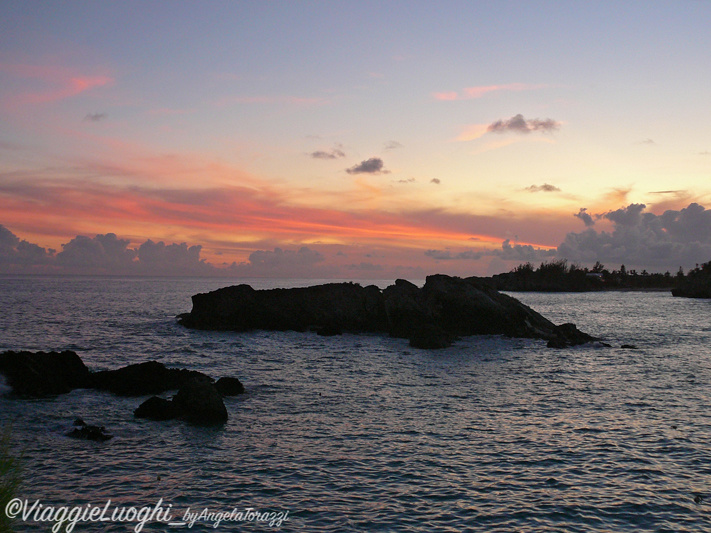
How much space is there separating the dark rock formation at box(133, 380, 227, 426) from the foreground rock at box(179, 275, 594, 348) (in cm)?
3090

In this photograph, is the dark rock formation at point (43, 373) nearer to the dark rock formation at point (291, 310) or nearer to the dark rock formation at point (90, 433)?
the dark rock formation at point (90, 433)

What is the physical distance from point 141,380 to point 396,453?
15251 millimetres

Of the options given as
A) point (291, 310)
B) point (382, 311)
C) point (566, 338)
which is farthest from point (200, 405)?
point (566, 338)

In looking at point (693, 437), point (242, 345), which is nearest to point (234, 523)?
point (693, 437)

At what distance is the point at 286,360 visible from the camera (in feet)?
122

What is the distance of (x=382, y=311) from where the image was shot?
183 feet

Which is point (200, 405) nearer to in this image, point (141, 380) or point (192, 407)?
point (192, 407)

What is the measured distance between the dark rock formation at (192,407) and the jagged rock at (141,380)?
3.70 m

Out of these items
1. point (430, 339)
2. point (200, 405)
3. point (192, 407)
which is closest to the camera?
point (200, 405)

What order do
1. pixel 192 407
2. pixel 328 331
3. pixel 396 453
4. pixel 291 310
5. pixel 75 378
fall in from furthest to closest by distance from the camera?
pixel 291 310 → pixel 328 331 → pixel 75 378 → pixel 192 407 → pixel 396 453

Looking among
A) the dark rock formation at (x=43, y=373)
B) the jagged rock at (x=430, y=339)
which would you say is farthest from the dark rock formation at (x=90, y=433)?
the jagged rock at (x=430, y=339)

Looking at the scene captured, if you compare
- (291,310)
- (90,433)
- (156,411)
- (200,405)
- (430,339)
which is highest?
(291,310)

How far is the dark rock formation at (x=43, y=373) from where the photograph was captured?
25.1 meters

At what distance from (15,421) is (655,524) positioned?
72.5 ft
